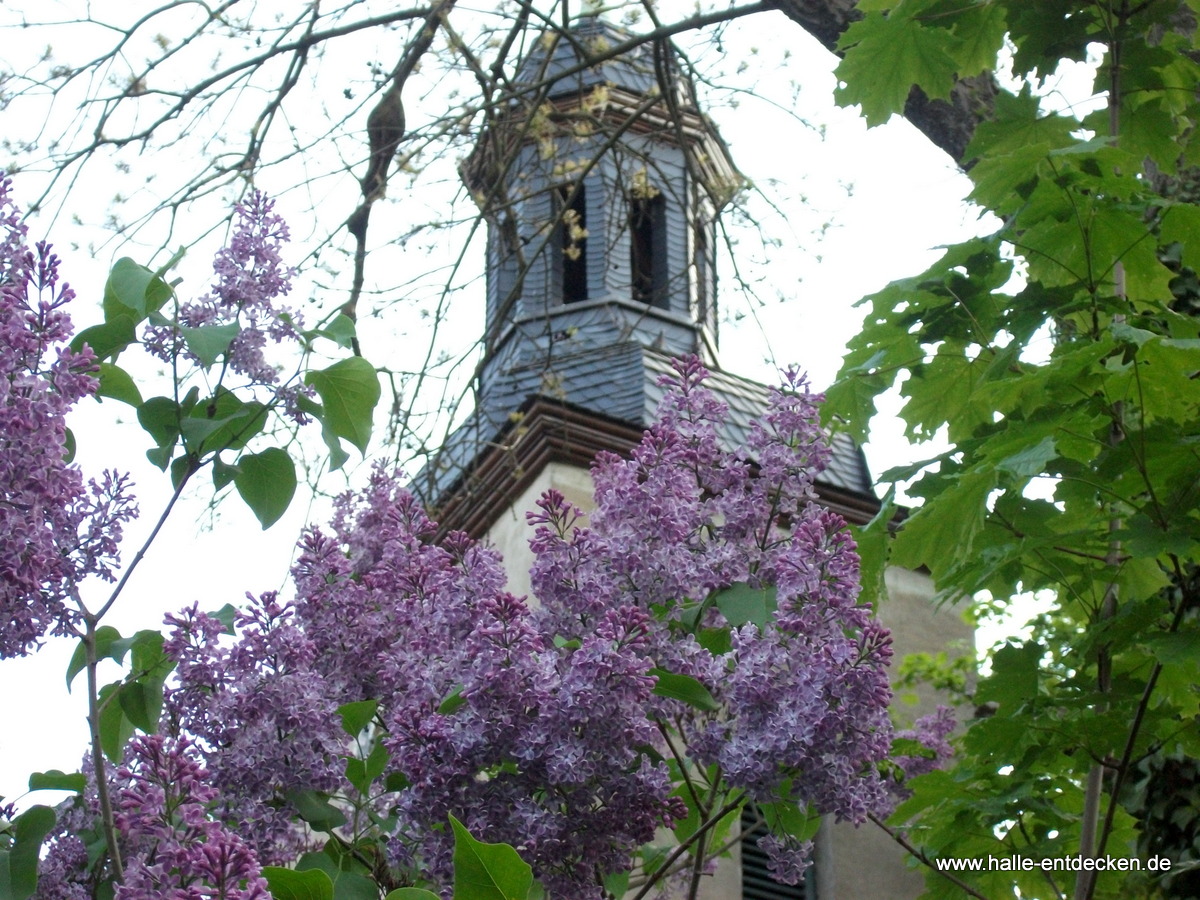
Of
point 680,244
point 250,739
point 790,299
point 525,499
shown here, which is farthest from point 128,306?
point 680,244

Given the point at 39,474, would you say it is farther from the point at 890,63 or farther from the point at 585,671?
the point at 890,63

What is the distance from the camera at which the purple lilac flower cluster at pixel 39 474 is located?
7.32 ft

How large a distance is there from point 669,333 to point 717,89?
7.08 m

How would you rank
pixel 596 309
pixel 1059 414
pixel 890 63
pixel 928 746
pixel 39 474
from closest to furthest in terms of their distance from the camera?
pixel 39 474
pixel 1059 414
pixel 890 63
pixel 928 746
pixel 596 309

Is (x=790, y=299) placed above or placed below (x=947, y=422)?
above

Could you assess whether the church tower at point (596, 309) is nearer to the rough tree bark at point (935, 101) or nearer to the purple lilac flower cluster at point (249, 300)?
the rough tree bark at point (935, 101)

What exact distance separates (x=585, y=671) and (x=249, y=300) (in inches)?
41.3

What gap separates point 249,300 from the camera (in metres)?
2.96

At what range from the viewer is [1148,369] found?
10.8 ft

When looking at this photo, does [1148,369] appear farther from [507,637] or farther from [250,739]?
[250,739]

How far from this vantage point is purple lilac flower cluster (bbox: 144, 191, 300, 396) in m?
2.85

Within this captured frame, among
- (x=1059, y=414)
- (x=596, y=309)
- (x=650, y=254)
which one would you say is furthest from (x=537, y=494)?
(x=1059, y=414)

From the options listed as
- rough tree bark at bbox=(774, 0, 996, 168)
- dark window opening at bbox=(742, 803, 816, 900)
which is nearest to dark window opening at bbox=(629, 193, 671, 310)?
dark window opening at bbox=(742, 803, 816, 900)

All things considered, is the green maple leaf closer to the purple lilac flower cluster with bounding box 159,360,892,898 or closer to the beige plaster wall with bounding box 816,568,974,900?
the purple lilac flower cluster with bounding box 159,360,892,898
